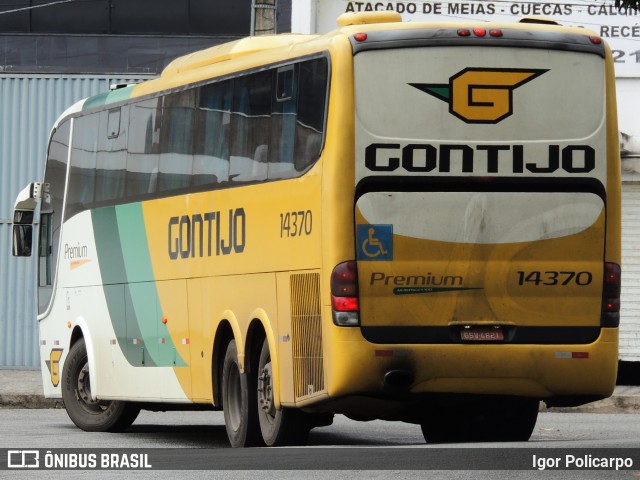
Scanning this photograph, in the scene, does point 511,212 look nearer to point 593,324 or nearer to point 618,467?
point 593,324

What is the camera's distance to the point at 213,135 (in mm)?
15492

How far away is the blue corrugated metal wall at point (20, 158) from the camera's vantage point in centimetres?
2741

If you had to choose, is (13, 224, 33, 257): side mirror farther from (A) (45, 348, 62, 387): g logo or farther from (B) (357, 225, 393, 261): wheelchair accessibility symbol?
(B) (357, 225, 393, 261): wheelchair accessibility symbol

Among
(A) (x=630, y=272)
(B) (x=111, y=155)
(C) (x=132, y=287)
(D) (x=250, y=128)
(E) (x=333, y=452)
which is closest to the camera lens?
(E) (x=333, y=452)

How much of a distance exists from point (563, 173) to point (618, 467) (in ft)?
8.68

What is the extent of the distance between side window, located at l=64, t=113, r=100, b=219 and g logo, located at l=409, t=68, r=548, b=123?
6108mm

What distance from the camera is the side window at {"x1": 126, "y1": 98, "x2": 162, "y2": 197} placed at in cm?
1681

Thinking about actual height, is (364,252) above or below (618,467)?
above

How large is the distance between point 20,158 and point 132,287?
10760mm

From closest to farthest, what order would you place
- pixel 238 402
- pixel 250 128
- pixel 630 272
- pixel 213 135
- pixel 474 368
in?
pixel 474 368, pixel 250 128, pixel 238 402, pixel 213 135, pixel 630 272

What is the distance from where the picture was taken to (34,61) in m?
47.9

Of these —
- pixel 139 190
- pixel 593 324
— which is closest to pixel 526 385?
pixel 593 324

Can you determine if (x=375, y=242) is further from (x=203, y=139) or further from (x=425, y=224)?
(x=203, y=139)

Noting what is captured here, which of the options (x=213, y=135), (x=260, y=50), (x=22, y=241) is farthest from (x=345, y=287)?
(x=22, y=241)
